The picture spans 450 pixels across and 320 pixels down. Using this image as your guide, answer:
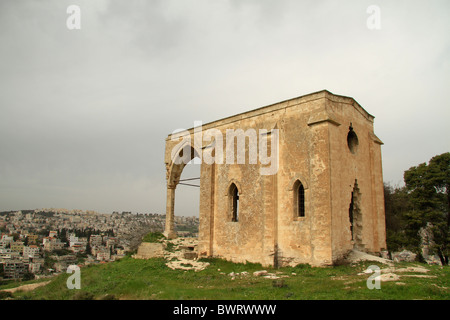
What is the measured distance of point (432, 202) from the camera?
17.9 metres

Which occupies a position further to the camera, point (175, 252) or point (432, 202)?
point (432, 202)

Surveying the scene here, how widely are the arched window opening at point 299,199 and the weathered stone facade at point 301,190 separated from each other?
4 cm

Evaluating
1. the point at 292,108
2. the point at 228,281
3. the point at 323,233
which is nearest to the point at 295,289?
the point at 228,281

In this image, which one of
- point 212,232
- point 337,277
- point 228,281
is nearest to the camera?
point 337,277

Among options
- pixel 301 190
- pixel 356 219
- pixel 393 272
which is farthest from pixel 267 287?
pixel 356 219

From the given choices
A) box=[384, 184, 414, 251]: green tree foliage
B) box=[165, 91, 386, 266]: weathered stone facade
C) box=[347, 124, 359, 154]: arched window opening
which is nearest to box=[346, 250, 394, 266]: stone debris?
box=[165, 91, 386, 266]: weathered stone facade

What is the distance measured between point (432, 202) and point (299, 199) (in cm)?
960

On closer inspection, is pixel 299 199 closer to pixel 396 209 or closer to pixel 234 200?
pixel 234 200

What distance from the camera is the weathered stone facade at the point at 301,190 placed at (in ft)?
40.3

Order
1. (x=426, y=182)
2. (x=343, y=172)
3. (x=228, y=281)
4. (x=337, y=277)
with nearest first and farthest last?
(x=337, y=277) < (x=228, y=281) < (x=343, y=172) < (x=426, y=182)

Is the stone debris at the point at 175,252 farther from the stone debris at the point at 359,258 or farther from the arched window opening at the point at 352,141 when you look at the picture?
the arched window opening at the point at 352,141

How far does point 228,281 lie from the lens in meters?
10.9

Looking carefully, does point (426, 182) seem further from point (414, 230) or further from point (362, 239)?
point (362, 239)
